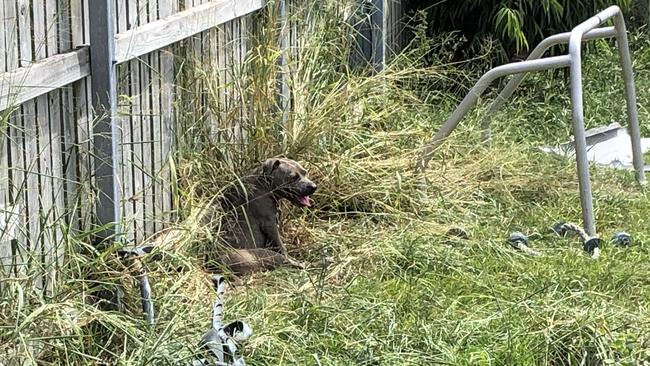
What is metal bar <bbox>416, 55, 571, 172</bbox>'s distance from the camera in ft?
19.4

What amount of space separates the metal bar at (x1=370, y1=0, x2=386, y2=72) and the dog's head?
→ 3.08 metres

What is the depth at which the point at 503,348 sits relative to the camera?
4027 millimetres

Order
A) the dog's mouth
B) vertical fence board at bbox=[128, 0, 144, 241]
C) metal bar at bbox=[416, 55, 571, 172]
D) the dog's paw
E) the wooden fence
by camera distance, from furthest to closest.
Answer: metal bar at bbox=[416, 55, 571, 172]
the dog's mouth
the dog's paw
vertical fence board at bbox=[128, 0, 144, 241]
the wooden fence

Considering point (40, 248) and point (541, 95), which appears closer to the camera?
point (40, 248)

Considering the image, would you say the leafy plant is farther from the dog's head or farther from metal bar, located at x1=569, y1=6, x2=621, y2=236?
the dog's head

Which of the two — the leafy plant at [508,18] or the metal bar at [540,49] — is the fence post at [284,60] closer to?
the metal bar at [540,49]

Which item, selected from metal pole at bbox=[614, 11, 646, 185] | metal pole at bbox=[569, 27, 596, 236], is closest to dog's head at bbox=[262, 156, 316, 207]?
metal pole at bbox=[569, 27, 596, 236]

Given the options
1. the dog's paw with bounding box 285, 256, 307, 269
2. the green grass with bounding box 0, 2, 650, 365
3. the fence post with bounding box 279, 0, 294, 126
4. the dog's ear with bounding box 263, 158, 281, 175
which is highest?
the fence post with bounding box 279, 0, 294, 126

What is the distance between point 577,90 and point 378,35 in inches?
126

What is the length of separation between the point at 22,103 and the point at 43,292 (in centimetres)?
67

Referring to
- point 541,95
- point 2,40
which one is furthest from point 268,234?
point 541,95

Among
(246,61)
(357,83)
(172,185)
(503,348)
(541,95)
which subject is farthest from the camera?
(541,95)

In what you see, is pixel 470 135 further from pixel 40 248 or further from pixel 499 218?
pixel 40 248

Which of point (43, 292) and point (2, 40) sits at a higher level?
point (2, 40)
